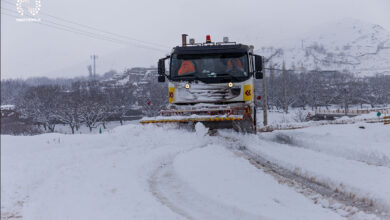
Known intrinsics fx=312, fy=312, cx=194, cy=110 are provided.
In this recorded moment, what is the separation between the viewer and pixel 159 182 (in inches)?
224

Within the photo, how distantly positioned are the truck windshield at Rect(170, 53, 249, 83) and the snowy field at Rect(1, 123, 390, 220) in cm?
348

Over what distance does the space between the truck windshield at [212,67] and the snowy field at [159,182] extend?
A: 3476 mm

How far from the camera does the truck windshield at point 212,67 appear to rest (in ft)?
37.5

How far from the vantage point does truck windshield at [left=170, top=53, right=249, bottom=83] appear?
37.5 feet

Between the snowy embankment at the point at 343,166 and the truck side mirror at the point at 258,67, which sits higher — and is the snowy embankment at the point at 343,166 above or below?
below

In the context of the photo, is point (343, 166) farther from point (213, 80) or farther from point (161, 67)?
point (161, 67)

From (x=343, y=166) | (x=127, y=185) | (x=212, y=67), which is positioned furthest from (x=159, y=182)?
(x=212, y=67)

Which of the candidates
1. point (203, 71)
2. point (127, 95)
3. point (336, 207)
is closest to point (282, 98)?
point (127, 95)

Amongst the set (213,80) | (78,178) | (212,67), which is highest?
(212,67)

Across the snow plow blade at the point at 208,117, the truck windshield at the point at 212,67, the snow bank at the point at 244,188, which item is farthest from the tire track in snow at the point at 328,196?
the truck windshield at the point at 212,67

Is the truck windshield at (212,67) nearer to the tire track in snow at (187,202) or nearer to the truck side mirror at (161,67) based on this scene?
the truck side mirror at (161,67)

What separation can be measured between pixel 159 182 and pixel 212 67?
6685mm

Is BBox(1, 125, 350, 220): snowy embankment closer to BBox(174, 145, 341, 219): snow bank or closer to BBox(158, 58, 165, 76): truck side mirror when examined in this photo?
BBox(174, 145, 341, 219): snow bank

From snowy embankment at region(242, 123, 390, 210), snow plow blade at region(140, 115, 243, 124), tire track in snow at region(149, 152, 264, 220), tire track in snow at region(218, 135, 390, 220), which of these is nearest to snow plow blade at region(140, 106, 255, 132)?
snow plow blade at region(140, 115, 243, 124)
